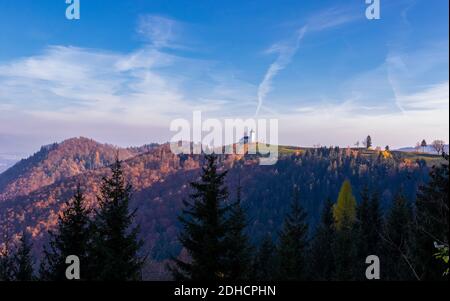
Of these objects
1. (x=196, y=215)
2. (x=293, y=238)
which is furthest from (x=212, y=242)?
(x=293, y=238)

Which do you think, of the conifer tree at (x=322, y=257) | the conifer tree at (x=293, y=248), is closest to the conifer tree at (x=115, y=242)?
the conifer tree at (x=293, y=248)

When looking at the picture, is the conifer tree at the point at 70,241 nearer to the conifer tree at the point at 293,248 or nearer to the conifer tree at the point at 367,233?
the conifer tree at the point at 293,248

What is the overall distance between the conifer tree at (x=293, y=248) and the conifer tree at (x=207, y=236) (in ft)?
38.4

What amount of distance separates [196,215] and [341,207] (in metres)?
73.3

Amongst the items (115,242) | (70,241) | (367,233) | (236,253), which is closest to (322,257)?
(367,233)

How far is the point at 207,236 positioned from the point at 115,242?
183 inches

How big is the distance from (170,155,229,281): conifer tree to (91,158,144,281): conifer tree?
7.05 feet

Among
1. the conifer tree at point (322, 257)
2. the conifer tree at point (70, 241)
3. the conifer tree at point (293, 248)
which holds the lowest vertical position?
the conifer tree at point (322, 257)

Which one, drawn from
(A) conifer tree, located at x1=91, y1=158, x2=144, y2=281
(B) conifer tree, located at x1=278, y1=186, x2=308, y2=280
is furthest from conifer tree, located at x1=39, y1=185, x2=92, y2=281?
(B) conifer tree, located at x1=278, y1=186, x2=308, y2=280

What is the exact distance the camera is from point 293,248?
29906mm

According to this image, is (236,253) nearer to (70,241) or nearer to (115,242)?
(115,242)

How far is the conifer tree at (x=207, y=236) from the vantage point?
17.8 meters
